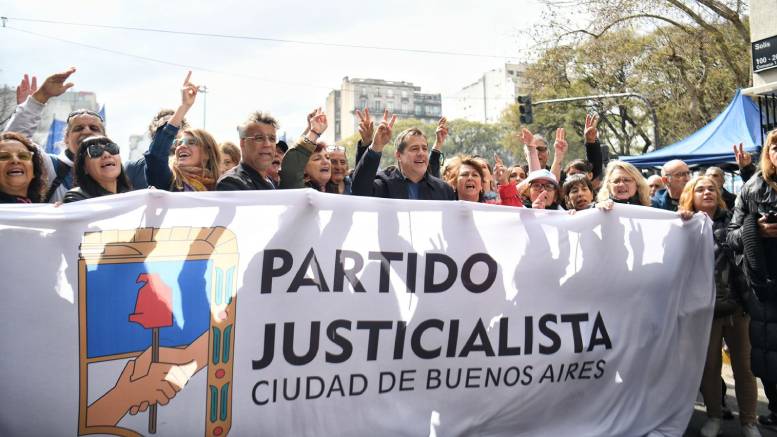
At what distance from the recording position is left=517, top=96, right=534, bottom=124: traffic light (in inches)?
932

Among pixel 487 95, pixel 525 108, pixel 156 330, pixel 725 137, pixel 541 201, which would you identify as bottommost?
pixel 156 330

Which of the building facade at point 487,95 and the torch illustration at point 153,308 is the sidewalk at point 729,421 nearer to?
the torch illustration at point 153,308

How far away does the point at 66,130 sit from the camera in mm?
4535

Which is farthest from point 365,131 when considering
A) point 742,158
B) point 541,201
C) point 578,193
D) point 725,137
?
point 725,137

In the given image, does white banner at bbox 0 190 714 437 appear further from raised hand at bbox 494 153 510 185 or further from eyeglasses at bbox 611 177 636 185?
A: raised hand at bbox 494 153 510 185

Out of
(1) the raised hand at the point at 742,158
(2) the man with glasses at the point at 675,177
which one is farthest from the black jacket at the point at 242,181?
(1) the raised hand at the point at 742,158

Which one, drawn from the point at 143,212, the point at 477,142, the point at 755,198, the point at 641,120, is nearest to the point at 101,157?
the point at 143,212

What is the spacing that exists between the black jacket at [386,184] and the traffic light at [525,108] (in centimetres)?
1951

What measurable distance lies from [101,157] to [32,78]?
196cm

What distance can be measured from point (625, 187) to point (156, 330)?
3290 millimetres

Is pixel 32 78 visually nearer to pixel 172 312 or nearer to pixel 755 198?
pixel 172 312

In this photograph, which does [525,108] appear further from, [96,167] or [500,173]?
[96,167]

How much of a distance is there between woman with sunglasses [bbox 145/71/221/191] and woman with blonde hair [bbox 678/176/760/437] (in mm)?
2994

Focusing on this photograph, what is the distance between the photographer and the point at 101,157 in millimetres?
3686
